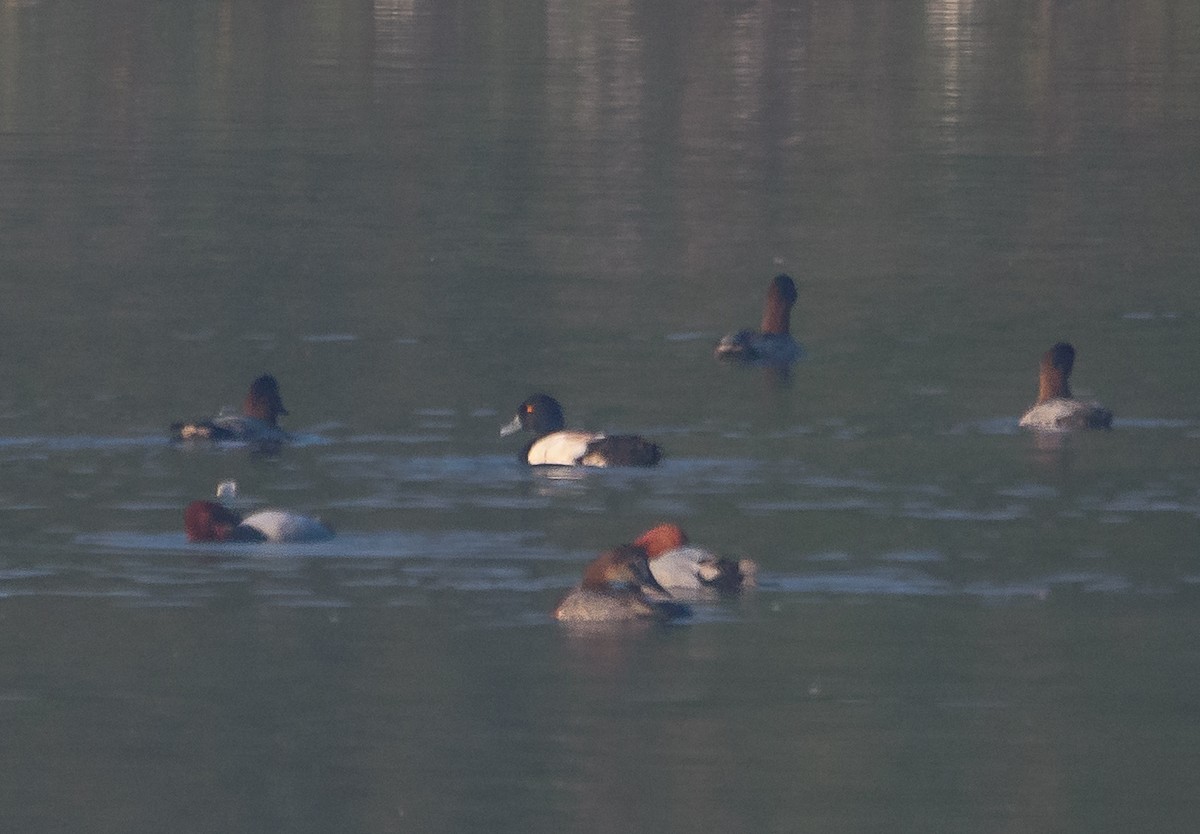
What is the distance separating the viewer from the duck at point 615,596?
18203mm

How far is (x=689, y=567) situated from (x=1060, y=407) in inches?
272

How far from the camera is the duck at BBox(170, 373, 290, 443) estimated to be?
24.2m

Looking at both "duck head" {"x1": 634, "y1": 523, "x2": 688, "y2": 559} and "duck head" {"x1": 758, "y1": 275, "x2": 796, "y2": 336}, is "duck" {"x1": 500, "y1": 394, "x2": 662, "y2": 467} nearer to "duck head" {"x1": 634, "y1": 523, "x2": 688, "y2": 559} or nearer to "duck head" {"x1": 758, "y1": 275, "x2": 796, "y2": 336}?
"duck head" {"x1": 634, "y1": 523, "x2": 688, "y2": 559}

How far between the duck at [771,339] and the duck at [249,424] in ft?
19.3

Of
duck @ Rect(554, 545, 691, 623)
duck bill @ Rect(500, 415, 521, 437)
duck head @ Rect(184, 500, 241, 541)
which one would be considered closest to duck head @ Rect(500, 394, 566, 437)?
duck bill @ Rect(500, 415, 521, 437)

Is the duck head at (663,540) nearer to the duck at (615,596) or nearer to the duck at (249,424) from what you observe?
the duck at (615,596)

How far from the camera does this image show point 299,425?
25.4 meters

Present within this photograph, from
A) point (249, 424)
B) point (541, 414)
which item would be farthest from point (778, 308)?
point (249, 424)

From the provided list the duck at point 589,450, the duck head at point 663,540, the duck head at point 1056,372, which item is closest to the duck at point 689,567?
the duck head at point 663,540

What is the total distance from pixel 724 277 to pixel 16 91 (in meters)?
31.8

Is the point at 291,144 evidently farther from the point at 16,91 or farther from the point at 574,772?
the point at 574,772

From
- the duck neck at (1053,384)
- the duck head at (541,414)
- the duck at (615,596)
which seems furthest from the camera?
the duck neck at (1053,384)

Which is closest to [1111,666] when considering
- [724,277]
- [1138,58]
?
[724,277]

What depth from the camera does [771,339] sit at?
29172 millimetres
